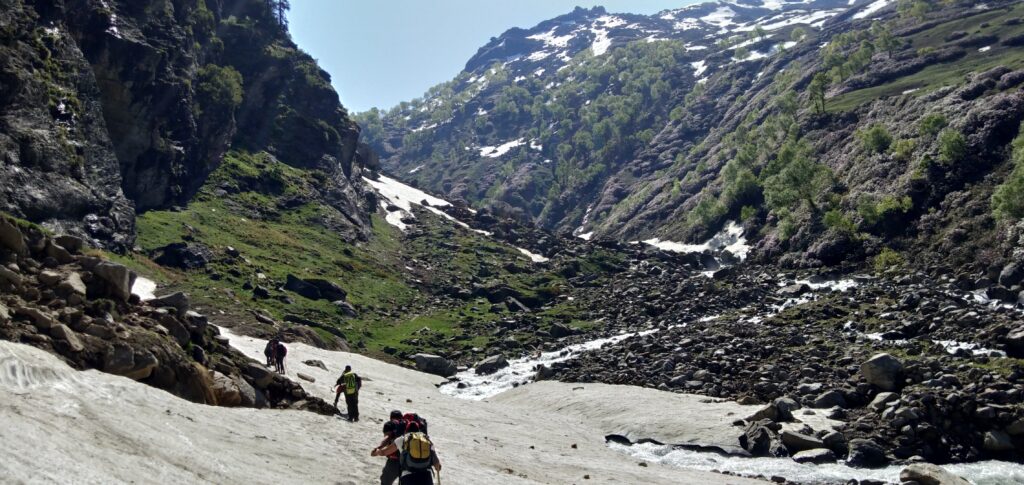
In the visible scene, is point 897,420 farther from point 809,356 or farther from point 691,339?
point 691,339

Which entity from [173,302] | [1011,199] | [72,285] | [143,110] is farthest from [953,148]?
[143,110]

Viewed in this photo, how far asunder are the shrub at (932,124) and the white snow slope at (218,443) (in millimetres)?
98918

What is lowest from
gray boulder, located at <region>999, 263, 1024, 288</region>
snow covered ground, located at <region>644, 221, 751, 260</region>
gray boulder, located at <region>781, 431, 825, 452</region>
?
snow covered ground, located at <region>644, 221, 751, 260</region>

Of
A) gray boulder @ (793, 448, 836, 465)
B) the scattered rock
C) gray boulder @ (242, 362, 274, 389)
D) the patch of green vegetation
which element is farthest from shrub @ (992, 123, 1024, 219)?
gray boulder @ (242, 362, 274, 389)

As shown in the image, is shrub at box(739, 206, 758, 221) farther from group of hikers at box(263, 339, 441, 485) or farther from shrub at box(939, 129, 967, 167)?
group of hikers at box(263, 339, 441, 485)

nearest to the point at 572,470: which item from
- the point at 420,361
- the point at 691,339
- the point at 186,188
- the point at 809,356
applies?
the point at 809,356

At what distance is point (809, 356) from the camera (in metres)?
61.5

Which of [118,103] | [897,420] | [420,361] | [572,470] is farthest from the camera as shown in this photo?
[118,103]

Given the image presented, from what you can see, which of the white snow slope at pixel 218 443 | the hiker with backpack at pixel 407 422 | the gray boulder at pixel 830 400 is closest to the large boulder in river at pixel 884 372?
the gray boulder at pixel 830 400

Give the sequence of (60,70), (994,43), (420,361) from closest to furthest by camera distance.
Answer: (420,361) → (60,70) → (994,43)

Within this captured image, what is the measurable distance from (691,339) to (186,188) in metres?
94.4

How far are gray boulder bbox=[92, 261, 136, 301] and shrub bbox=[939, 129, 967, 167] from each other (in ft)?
373

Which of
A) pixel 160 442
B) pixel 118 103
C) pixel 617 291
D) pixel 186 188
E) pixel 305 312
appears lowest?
pixel 617 291

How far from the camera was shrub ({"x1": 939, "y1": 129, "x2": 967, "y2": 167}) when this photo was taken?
371ft
